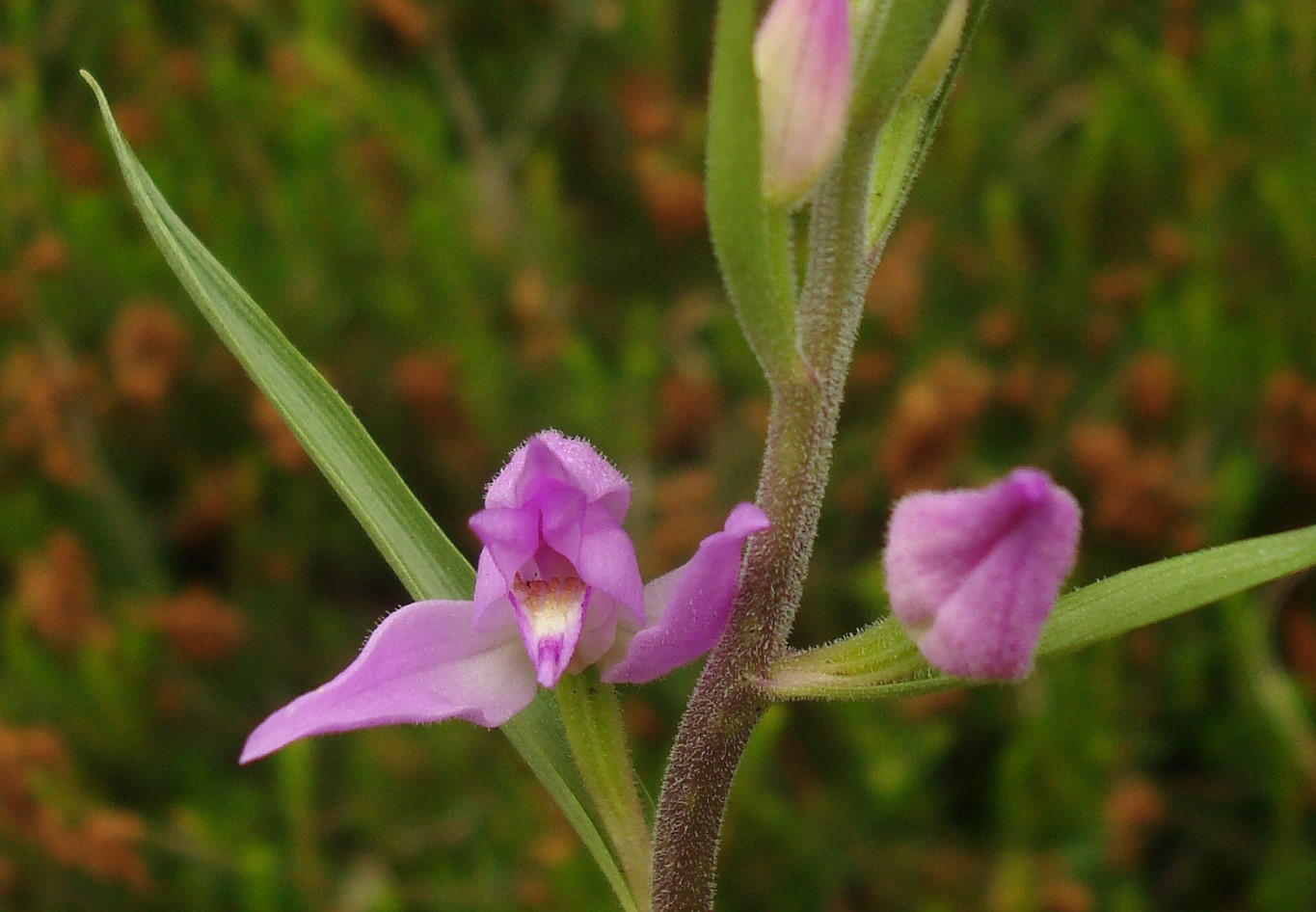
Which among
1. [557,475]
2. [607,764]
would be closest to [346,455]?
[557,475]

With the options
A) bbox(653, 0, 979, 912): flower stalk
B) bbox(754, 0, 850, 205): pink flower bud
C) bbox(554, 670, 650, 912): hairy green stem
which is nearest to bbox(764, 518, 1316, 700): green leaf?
bbox(653, 0, 979, 912): flower stalk

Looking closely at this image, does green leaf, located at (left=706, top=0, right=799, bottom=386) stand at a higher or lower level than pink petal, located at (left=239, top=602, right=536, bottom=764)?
higher

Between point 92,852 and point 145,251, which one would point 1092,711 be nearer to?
point 92,852

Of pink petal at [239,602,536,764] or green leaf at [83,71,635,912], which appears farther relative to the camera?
green leaf at [83,71,635,912]

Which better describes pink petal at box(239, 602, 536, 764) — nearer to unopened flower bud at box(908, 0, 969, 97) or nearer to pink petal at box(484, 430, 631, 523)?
pink petal at box(484, 430, 631, 523)

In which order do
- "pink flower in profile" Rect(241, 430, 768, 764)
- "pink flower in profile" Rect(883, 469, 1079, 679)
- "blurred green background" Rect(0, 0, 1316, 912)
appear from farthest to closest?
"blurred green background" Rect(0, 0, 1316, 912) → "pink flower in profile" Rect(241, 430, 768, 764) → "pink flower in profile" Rect(883, 469, 1079, 679)

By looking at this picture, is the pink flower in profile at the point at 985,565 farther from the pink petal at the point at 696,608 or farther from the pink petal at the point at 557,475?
the pink petal at the point at 557,475

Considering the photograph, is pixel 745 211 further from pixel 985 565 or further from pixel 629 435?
pixel 629 435
